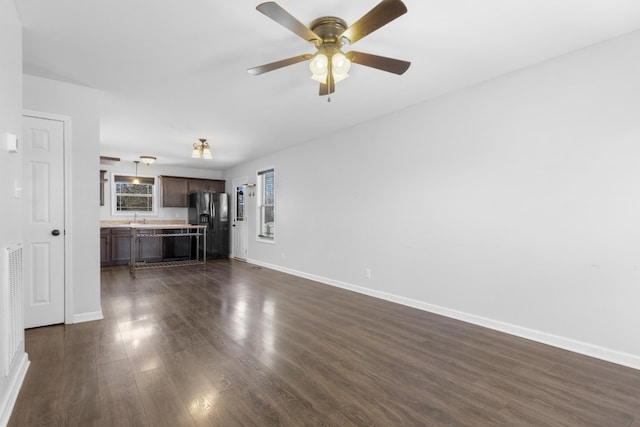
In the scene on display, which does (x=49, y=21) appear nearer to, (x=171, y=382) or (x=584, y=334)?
(x=171, y=382)

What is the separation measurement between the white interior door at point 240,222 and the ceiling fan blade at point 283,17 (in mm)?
5917

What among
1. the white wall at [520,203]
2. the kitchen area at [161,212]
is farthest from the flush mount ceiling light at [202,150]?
the white wall at [520,203]

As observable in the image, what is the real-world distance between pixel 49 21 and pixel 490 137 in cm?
380

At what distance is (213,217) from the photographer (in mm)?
7895

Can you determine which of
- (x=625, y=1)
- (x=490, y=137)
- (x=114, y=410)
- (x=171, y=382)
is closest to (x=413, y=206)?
(x=490, y=137)

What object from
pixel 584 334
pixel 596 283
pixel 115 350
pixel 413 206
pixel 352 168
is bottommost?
pixel 115 350

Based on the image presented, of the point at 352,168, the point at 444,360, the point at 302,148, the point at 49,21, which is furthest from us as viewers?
the point at 302,148

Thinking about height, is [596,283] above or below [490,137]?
below

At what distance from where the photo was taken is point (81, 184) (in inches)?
127

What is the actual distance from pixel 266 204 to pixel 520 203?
5166 millimetres

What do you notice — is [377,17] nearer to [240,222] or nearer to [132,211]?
[240,222]

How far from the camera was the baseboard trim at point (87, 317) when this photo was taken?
10.4 ft

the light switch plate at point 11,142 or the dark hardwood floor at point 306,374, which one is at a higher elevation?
the light switch plate at point 11,142

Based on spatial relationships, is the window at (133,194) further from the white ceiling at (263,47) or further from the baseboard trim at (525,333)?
the baseboard trim at (525,333)
